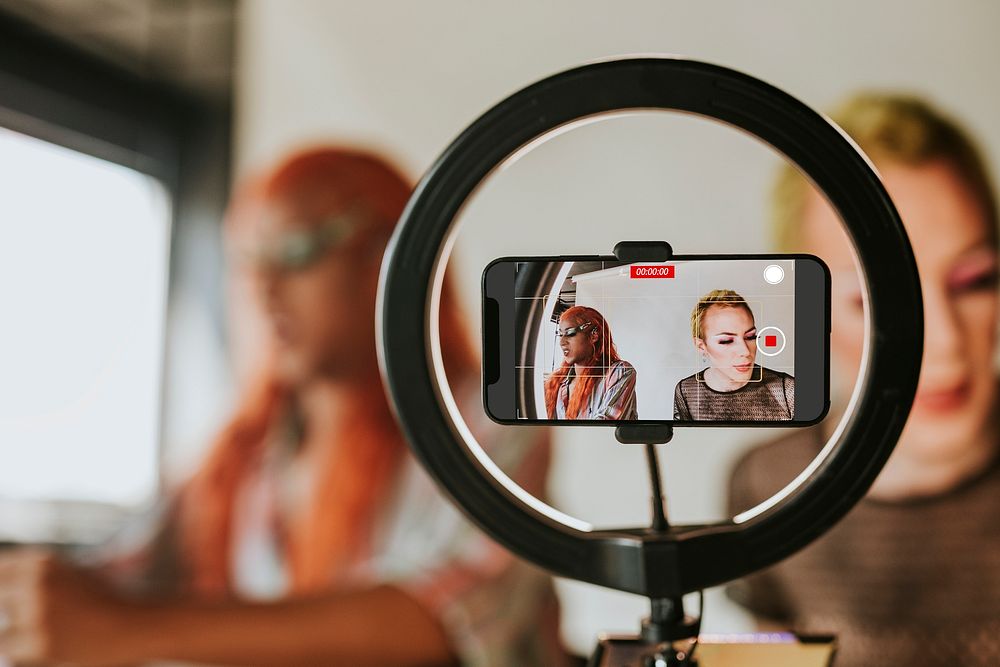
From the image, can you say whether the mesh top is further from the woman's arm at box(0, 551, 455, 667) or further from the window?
the window

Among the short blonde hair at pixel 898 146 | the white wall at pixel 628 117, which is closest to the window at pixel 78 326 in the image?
the white wall at pixel 628 117

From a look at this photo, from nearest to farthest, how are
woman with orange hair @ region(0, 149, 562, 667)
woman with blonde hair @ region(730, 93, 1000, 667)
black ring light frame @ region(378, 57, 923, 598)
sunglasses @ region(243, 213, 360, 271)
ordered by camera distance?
black ring light frame @ region(378, 57, 923, 598) < woman with blonde hair @ region(730, 93, 1000, 667) < woman with orange hair @ region(0, 149, 562, 667) < sunglasses @ region(243, 213, 360, 271)

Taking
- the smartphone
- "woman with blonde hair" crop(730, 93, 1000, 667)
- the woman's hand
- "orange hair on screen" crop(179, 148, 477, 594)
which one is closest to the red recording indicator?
the smartphone

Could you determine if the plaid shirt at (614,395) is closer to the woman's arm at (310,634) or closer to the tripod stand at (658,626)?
the tripod stand at (658,626)

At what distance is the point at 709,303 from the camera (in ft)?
1.09

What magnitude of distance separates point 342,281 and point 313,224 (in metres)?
0.09

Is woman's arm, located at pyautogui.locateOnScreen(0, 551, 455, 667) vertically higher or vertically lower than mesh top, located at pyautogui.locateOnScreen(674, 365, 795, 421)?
lower

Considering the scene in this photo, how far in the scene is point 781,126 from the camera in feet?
0.99

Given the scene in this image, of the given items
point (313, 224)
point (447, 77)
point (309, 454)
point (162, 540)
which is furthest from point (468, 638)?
point (447, 77)

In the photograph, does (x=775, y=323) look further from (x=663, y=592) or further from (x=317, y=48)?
(x=317, y=48)

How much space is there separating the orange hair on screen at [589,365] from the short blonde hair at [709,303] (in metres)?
0.03

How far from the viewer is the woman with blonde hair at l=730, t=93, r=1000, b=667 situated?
0.89m

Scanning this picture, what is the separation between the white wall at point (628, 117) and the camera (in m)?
0.93

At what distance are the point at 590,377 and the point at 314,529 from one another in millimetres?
878
